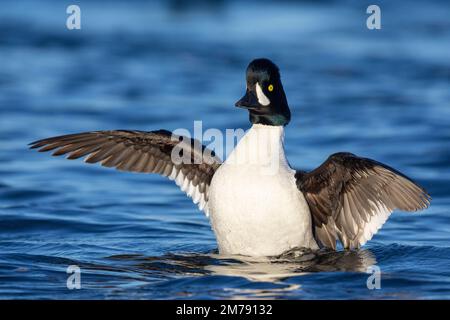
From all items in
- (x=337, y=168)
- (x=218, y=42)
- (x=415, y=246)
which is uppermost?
(x=218, y=42)

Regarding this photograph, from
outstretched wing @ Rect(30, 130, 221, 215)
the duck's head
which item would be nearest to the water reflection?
outstretched wing @ Rect(30, 130, 221, 215)

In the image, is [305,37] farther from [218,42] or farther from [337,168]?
[337,168]

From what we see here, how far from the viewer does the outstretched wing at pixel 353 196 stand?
7.46 meters

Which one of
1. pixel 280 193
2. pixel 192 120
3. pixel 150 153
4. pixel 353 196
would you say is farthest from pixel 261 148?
pixel 192 120

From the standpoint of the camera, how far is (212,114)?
52.9ft

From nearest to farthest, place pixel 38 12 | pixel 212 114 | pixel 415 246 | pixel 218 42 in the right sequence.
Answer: pixel 415 246 < pixel 212 114 < pixel 218 42 < pixel 38 12

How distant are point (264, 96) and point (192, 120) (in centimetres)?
801

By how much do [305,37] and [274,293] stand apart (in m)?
15.7

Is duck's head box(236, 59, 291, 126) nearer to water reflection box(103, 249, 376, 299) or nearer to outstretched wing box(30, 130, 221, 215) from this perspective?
outstretched wing box(30, 130, 221, 215)

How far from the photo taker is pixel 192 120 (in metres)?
15.8

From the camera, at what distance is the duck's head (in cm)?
773

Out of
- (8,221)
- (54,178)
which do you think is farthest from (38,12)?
(8,221)

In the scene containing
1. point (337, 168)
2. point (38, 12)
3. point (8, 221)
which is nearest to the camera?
point (337, 168)

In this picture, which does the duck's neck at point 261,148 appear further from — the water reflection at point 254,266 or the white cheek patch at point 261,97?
the water reflection at point 254,266
